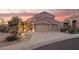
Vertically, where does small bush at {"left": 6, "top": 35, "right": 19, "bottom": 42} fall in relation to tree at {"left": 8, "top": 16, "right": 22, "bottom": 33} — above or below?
below

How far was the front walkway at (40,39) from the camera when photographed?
2.27m

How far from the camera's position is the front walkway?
227cm

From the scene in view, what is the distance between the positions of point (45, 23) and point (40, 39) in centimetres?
25

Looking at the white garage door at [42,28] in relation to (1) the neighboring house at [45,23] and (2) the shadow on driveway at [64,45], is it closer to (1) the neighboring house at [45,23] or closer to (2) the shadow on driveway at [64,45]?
(1) the neighboring house at [45,23]

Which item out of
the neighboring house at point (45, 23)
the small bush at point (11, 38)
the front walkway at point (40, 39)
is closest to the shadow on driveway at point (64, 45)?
the front walkway at point (40, 39)

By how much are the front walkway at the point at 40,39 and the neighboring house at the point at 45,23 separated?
0.24ft

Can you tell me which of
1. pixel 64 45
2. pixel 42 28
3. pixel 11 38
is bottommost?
pixel 64 45

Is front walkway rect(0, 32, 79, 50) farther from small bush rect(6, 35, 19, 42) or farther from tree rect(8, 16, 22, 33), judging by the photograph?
tree rect(8, 16, 22, 33)

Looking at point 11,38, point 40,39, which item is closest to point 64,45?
point 40,39

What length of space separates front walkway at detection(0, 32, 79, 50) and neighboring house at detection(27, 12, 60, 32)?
7 cm

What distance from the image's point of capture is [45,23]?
233 centimetres

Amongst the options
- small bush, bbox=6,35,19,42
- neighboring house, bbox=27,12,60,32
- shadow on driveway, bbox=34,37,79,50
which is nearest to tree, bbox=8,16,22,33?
small bush, bbox=6,35,19,42

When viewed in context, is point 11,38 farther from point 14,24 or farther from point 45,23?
point 45,23
